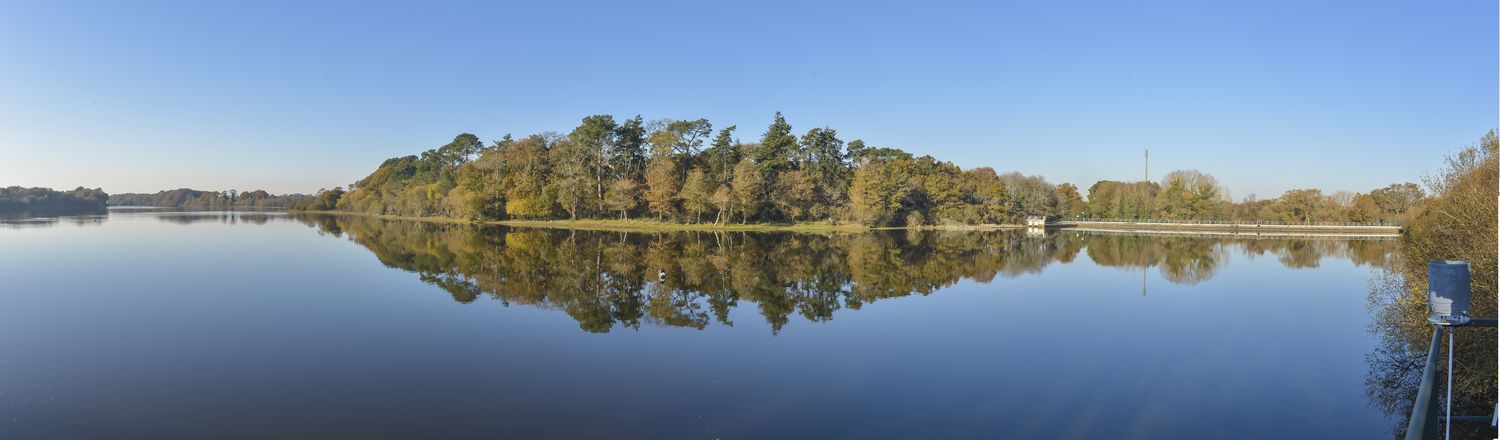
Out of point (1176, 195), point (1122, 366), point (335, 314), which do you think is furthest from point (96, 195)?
point (1176, 195)

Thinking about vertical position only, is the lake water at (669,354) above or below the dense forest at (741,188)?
below

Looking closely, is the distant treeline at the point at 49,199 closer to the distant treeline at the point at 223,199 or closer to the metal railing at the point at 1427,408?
the distant treeline at the point at 223,199

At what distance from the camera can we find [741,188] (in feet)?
169

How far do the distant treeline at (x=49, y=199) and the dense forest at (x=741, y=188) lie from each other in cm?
6267

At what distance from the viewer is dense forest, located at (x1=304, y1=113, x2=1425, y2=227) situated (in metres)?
54.5

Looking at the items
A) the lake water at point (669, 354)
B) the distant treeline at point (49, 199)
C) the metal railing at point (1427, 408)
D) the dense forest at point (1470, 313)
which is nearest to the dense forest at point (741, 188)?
the lake water at point (669, 354)

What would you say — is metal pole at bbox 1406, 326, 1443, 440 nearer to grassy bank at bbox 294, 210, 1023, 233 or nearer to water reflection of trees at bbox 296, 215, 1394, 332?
water reflection of trees at bbox 296, 215, 1394, 332

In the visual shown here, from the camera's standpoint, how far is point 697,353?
35.0ft

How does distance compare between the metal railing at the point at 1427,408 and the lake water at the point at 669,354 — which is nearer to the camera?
the metal railing at the point at 1427,408

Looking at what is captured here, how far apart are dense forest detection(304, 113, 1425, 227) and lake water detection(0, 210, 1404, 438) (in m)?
31.5

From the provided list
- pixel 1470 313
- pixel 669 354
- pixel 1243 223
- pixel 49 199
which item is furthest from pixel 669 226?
pixel 49 199

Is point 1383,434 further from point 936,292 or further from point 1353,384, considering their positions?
point 936,292

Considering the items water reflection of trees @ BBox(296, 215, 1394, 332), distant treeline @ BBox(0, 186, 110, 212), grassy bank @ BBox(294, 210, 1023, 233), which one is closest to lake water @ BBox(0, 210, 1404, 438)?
water reflection of trees @ BBox(296, 215, 1394, 332)

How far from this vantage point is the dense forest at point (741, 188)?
179 feet
